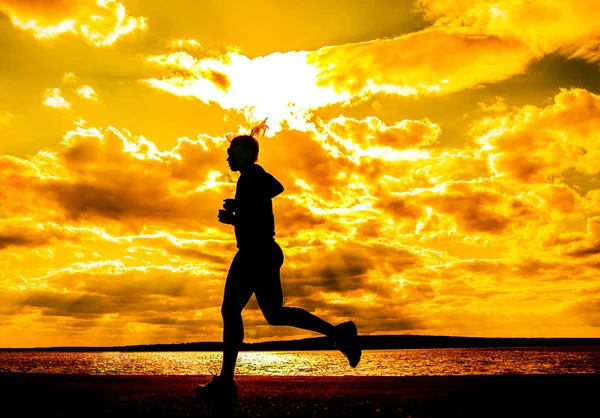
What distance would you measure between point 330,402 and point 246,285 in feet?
4.72

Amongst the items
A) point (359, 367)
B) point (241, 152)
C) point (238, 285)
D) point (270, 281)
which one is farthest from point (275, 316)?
point (359, 367)

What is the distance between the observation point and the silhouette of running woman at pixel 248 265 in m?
6.20

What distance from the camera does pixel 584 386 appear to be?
7684 millimetres

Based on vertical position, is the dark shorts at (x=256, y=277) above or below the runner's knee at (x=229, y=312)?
above

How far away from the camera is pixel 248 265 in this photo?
20.4ft

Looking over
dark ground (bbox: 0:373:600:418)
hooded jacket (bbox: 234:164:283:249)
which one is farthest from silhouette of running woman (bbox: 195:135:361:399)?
dark ground (bbox: 0:373:600:418)

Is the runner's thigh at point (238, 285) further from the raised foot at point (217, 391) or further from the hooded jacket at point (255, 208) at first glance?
the raised foot at point (217, 391)

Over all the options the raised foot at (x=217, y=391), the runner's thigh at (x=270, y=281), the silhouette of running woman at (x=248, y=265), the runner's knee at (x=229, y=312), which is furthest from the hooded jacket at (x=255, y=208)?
the raised foot at (x=217, y=391)

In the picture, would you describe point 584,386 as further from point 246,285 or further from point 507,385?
point 246,285

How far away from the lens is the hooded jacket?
6199mm

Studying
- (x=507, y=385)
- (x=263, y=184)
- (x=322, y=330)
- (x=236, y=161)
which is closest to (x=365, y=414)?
(x=322, y=330)

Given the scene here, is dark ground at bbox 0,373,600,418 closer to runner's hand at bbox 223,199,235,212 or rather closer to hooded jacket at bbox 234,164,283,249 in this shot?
hooded jacket at bbox 234,164,283,249

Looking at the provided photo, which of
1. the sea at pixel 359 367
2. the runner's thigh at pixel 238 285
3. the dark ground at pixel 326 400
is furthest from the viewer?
the sea at pixel 359 367

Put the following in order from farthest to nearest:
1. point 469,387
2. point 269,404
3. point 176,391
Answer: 1. point 469,387
2. point 176,391
3. point 269,404
